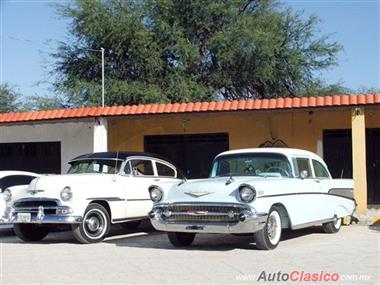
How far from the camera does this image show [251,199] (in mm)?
9672

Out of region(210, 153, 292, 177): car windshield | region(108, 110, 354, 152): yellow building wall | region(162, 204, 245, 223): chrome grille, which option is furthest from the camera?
region(108, 110, 354, 152): yellow building wall

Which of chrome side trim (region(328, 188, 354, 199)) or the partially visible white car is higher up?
the partially visible white car

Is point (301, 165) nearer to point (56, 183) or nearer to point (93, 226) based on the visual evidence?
point (93, 226)

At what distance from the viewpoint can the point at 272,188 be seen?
1012 centimetres

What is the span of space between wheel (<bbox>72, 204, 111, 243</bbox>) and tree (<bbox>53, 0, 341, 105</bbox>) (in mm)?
16625

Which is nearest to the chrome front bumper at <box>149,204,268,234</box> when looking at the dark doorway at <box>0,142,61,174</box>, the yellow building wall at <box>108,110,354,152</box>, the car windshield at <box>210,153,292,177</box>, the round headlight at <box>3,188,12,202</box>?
the car windshield at <box>210,153,292,177</box>

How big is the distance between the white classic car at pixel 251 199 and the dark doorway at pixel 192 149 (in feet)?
21.5

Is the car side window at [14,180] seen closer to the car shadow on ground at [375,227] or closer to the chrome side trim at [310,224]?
the chrome side trim at [310,224]

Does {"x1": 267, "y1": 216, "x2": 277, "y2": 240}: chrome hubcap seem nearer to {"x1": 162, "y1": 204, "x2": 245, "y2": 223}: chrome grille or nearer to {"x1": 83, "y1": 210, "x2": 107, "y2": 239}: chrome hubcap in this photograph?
{"x1": 162, "y1": 204, "x2": 245, "y2": 223}: chrome grille

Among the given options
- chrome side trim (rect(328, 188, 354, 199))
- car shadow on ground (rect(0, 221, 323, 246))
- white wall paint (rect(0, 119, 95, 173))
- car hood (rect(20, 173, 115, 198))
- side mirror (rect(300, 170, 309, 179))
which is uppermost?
white wall paint (rect(0, 119, 95, 173))

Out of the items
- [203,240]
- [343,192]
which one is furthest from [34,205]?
[343,192]

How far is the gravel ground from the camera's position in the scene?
787cm

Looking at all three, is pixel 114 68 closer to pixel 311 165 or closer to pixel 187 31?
pixel 187 31

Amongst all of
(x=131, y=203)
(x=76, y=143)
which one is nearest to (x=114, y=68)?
(x=76, y=143)
